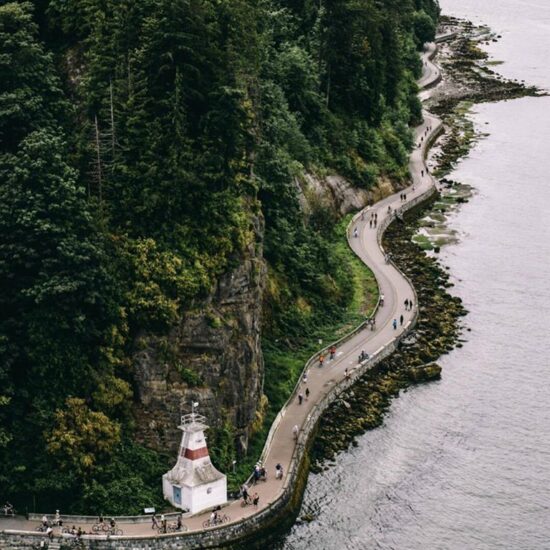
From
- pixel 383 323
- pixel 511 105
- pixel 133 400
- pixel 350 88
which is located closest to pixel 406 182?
pixel 350 88

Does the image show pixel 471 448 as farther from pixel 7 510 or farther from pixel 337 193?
pixel 337 193

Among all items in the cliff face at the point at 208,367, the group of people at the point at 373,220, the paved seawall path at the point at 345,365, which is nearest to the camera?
the paved seawall path at the point at 345,365

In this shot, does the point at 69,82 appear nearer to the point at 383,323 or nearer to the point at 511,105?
the point at 383,323

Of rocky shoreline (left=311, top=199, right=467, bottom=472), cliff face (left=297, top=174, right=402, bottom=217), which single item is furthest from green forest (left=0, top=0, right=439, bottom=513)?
cliff face (left=297, top=174, right=402, bottom=217)

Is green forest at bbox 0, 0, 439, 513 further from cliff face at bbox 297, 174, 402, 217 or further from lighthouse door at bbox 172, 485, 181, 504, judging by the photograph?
cliff face at bbox 297, 174, 402, 217

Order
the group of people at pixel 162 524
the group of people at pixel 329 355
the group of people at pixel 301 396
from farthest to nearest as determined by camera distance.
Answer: the group of people at pixel 329 355 < the group of people at pixel 301 396 < the group of people at pixel 162 524

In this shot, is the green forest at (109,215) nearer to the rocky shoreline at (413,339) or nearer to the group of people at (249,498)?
the group of people at (249,498)

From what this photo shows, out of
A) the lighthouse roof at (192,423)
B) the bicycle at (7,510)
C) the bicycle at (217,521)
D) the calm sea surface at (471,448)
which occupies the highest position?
the lighthouse roof at (192,423)

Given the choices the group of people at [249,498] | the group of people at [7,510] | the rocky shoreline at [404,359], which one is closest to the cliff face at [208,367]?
the group of people at [249,498]
